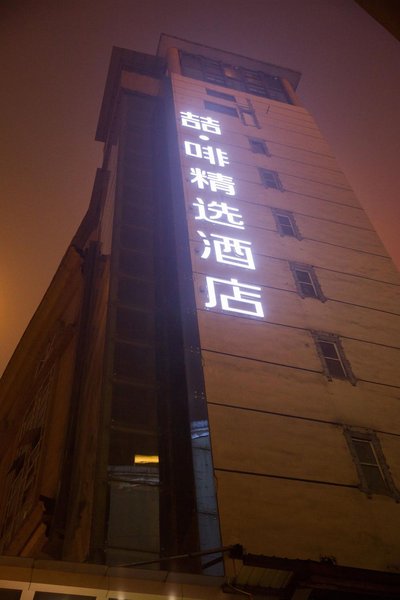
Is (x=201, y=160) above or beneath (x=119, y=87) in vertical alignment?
beneath

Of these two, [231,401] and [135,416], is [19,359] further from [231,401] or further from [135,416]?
[231,401]

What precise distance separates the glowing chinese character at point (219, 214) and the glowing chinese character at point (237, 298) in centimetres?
332

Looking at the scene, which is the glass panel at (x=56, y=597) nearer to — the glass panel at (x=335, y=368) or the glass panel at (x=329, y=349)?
→ the glass panel at (x=335, y=368)

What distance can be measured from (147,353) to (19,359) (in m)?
16.6

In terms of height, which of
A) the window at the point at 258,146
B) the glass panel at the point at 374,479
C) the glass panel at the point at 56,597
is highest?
the window at the point at 258,146

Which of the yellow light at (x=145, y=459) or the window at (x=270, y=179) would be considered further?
the window at (x=270, y=179)

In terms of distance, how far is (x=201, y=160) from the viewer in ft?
73.6

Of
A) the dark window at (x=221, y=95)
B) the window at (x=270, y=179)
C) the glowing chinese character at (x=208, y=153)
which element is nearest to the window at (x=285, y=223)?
the window at (x=270, y=179)

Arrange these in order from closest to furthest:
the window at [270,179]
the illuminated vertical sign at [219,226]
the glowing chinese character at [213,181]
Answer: the illuminated vertical sign at [219,226]
the glowing chinese character at [213,181]
the window at [270,179]

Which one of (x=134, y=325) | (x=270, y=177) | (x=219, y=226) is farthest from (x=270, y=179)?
(x=134, y=325)

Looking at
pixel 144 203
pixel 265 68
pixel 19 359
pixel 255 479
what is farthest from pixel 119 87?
pixel 255 479

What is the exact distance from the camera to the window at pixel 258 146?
25.7m

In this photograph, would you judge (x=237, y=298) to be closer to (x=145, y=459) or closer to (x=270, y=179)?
(x=145, y=459)

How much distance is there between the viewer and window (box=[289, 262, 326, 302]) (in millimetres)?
17219
